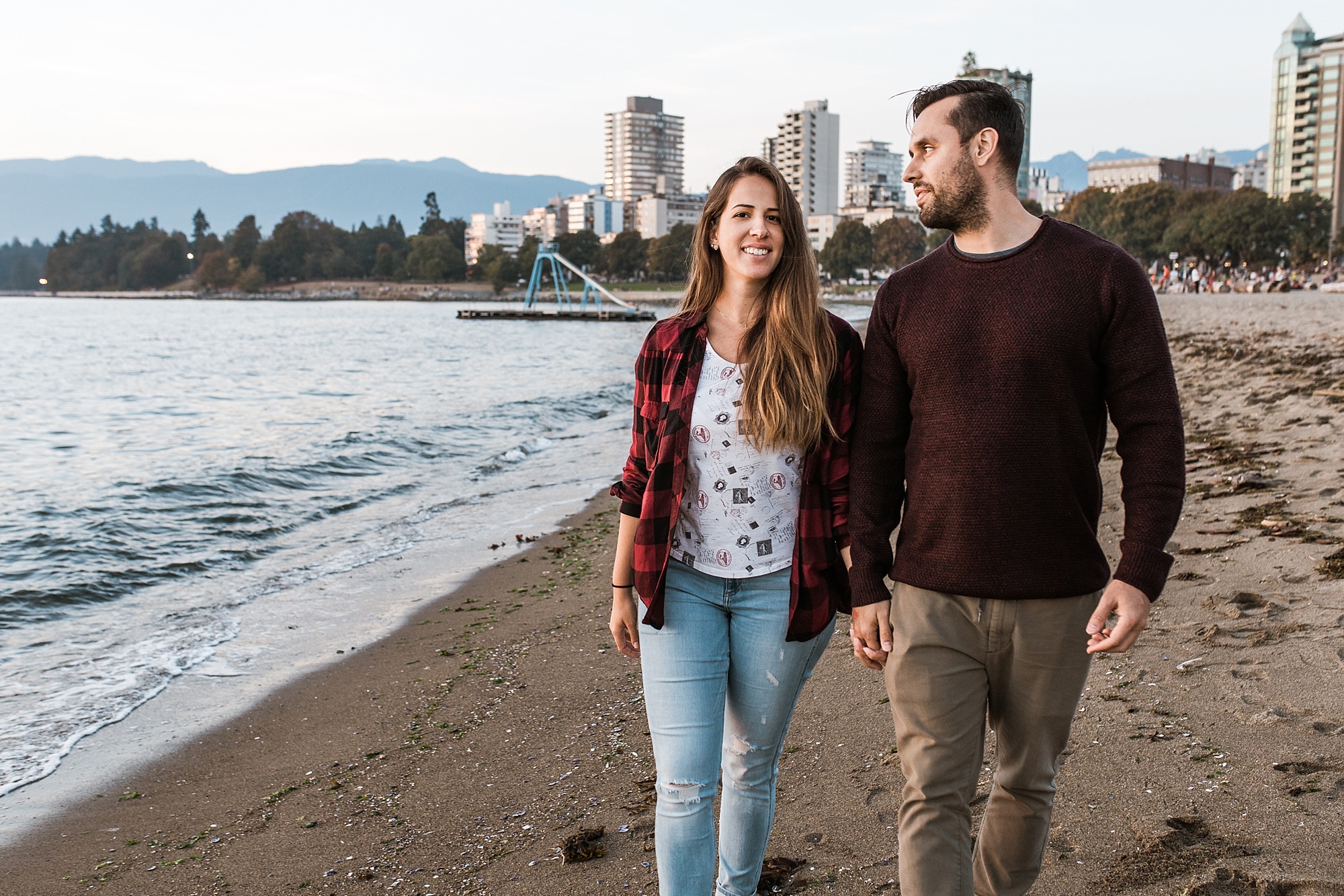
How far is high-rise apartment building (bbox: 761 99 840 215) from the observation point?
170 metres

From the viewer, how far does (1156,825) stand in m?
2.84

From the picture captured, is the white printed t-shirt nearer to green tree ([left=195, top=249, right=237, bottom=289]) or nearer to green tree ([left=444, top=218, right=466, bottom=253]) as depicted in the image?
green tree ([left=444, top=218, right=466, bottom=253])

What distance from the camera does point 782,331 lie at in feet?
7.80

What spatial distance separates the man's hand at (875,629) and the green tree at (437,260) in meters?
146

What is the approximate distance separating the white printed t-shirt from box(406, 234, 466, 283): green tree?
478 ft

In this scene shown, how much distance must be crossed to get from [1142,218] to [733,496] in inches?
3402

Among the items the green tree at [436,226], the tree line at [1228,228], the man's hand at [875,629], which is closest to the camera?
the man's hand at [875,629]

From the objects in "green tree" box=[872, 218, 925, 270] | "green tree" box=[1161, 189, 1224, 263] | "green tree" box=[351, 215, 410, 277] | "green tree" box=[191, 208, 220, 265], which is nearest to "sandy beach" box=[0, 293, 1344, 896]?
"green tree" box=[1161, 189, 1224, 263]

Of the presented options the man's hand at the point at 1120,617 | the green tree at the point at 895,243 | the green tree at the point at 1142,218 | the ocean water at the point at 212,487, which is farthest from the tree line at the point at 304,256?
the man's hand at the point at 1120,617

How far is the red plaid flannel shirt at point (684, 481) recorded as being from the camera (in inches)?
92.4

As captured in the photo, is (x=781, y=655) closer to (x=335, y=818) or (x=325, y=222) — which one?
(x=335, y=818)

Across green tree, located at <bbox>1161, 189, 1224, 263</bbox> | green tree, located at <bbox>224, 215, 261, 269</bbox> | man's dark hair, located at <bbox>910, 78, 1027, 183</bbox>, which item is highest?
green tree, located at <bbox>224, 215, 261, 269</bbox>

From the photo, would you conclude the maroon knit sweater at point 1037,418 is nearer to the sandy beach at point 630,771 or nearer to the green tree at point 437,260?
the sandy beach at point 630,771

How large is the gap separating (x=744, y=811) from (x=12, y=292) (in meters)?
232
